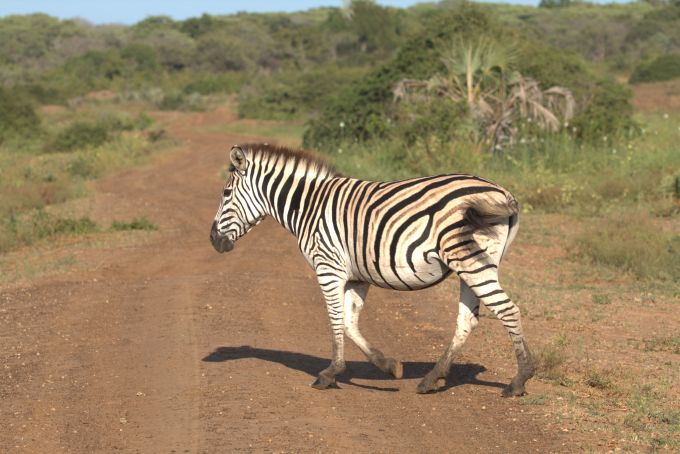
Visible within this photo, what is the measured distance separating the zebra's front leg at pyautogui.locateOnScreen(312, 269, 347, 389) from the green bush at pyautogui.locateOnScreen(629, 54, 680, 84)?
1402 inches

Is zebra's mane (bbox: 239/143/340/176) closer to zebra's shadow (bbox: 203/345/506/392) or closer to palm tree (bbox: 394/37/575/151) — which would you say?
zebra's shadow (bbox: 203/345/506/392)

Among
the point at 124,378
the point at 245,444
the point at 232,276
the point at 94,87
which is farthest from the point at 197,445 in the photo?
the point at 94,87

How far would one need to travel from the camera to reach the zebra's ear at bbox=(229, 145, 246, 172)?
8383 millimetres

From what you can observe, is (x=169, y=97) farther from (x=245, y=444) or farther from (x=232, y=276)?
(x=245, y=444)

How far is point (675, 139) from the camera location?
68.6 ft

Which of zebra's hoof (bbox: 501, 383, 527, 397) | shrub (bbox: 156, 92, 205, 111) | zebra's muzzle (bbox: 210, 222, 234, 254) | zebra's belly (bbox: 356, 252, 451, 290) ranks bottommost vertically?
shrub (bbox: 156, 92, 205, 111)

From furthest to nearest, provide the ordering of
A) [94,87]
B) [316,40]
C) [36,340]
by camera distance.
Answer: [316,40]
[94,87]
[36,340]

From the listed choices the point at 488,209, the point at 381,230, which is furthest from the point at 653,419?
the point at 381,230

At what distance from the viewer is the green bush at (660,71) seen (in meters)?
40.8

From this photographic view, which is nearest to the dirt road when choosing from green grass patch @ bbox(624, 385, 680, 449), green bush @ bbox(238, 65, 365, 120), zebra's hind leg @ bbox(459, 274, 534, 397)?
zebra's hind leg @ bbox(459, 274, 534, 397)

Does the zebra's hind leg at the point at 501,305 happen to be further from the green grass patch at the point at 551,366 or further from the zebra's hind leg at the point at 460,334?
the green grass patch at the point at 551,366

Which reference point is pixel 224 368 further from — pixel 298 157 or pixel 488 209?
pixel 488 209

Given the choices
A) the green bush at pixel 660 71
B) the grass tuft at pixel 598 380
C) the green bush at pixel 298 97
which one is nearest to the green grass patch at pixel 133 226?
the grass tuft at pixel 598 380

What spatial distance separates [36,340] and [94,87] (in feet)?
156
